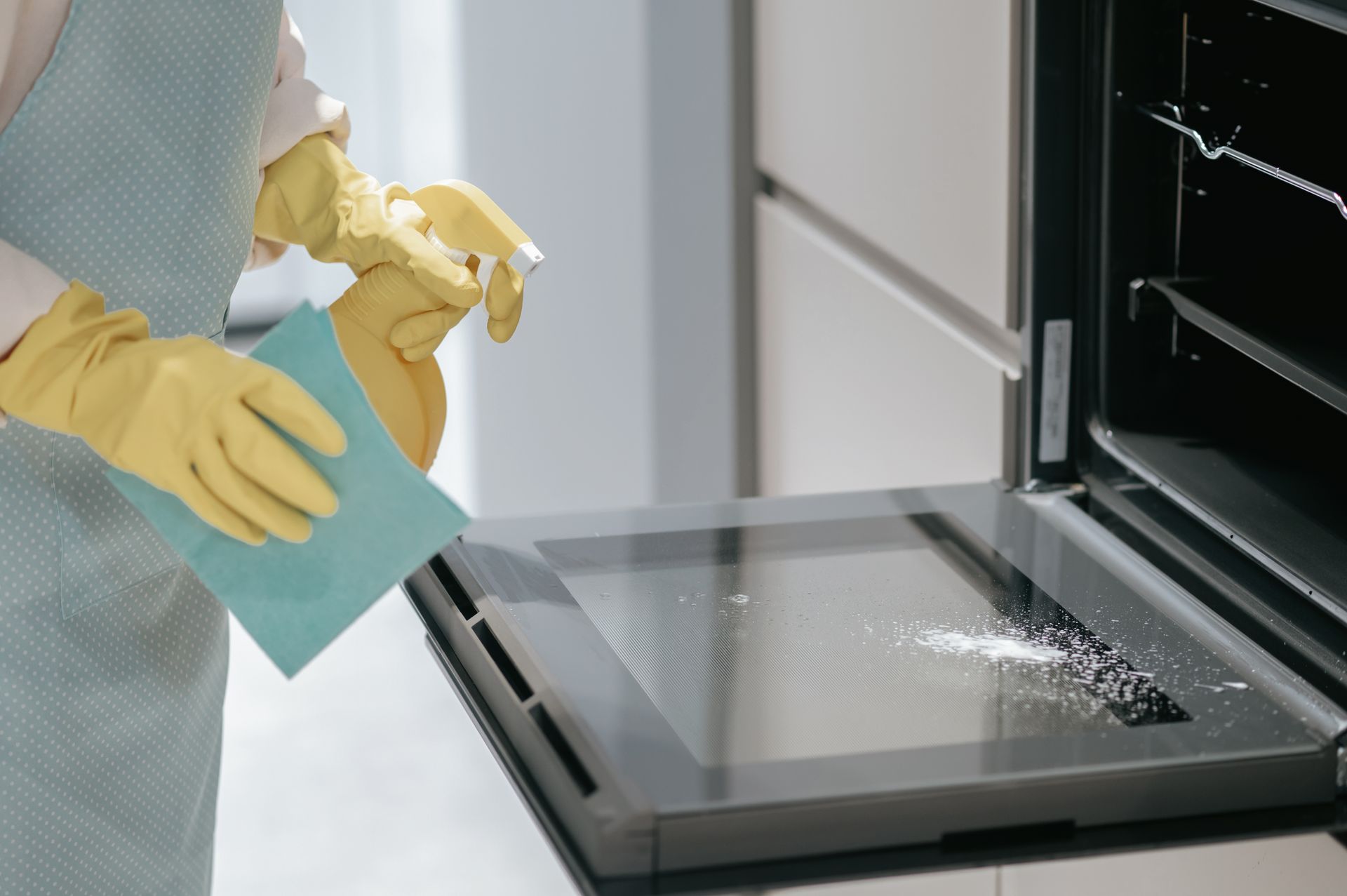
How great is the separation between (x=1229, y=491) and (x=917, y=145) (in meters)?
0.43

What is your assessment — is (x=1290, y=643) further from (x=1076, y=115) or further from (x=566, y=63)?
(x=566, y=63)

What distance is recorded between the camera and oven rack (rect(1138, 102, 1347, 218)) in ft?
2.57

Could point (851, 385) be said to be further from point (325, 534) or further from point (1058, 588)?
point (325, 534)

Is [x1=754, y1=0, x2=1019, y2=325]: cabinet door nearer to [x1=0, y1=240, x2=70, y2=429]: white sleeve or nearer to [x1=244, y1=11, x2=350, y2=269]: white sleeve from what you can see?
[x1=244, y1=11, x2=350, y2=269]: white sleeve

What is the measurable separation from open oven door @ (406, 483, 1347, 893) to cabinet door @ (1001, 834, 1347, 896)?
83 mm

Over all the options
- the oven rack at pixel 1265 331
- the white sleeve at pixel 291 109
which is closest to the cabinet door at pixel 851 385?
the oven rack at pixel 1265 331

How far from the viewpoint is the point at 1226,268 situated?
1039 mm

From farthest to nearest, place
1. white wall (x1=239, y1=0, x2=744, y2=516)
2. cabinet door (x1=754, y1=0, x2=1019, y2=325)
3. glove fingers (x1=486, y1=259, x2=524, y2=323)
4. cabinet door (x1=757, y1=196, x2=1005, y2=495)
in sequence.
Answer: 1. white wall (x1=239, y1=0, x2=744, y2=516)
2. cabinet door (x1=757, y1=196, x2=1005, y2=495)
3. cabinet door (x1=754, y1=0, x2=1019, y2=325)
4. glove fingers (x1=486, y1=259, x2=524, y2=323)

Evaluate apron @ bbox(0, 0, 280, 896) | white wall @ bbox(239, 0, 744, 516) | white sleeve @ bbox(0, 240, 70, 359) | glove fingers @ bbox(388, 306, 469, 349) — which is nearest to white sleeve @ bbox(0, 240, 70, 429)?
white sleeve @ bbox(0, 240, 70, 359)

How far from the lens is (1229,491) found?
987 millimetres

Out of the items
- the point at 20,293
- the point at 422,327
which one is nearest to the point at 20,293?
the point at 20,293

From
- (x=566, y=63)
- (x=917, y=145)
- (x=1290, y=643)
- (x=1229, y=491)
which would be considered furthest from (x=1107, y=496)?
(x=566, y=63)

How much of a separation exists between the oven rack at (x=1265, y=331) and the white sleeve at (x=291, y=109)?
1.95 ft

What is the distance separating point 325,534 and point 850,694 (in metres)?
0.27
